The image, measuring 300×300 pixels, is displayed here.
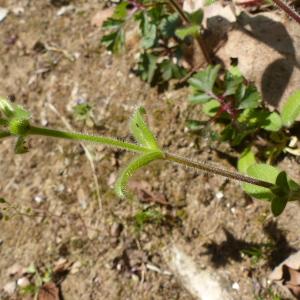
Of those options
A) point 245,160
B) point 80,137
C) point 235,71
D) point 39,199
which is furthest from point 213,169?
point 39,199

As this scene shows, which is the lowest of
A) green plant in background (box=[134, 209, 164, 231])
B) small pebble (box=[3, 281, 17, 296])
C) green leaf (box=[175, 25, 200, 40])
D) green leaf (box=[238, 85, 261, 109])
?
small pebble (box=[3, 281, 17, 296])

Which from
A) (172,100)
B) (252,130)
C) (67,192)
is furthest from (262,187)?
(67,192)

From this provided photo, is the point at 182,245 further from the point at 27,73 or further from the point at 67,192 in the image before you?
the point at 27,73

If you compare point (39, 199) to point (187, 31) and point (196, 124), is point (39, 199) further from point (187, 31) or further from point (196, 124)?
point (187, 31)

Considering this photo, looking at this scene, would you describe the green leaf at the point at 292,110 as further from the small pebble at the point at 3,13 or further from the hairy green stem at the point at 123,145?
the small pebble at the point at 3,13

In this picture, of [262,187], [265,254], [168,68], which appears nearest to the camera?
[262,187]

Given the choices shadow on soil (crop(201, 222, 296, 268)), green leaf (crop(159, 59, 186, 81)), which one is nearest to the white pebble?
shadow on soil (crop(201, 222, 296, 268))

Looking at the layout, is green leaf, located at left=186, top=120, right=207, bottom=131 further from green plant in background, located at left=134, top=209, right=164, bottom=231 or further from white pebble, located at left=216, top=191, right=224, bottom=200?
green plant in background, located at left=134, top=209, right=164, bottom=231
